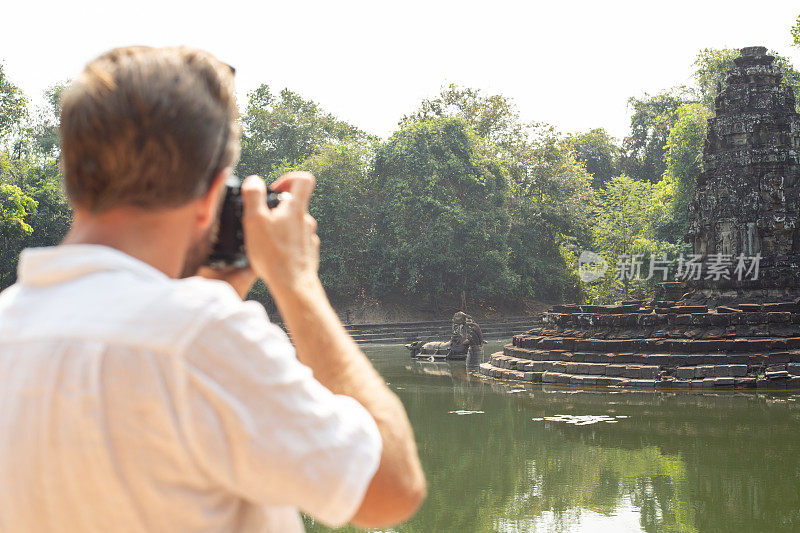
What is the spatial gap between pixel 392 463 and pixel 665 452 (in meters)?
7.18

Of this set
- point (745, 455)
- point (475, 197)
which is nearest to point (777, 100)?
point (745, 455)

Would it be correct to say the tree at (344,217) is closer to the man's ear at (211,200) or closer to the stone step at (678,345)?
the stone step at (678,345)

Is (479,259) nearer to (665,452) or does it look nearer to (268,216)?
(665,452)

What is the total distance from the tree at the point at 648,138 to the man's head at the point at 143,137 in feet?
156

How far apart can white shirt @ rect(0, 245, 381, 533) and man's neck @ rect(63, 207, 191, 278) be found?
47mm

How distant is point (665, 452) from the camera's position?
7.50 meters

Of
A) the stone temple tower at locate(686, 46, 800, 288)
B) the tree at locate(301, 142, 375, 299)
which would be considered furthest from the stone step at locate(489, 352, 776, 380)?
the tree at locate(301, 142, 375, 299)

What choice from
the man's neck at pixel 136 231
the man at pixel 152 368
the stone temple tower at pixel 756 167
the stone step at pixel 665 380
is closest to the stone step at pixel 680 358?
the stone step at pixel 665 380

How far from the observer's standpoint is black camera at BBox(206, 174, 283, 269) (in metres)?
1.01

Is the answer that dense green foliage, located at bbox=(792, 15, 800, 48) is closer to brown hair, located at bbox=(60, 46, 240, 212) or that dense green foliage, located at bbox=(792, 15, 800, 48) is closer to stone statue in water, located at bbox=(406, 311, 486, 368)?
stone statue in water, located at bbox=(406, 311, 486, 368)

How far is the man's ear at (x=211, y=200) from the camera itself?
3.07ft

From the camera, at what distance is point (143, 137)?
86 cm

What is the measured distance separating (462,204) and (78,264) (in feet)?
99.9

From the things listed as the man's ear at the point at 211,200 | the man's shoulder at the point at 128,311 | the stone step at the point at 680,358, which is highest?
the man's ear at the point at 211,200
